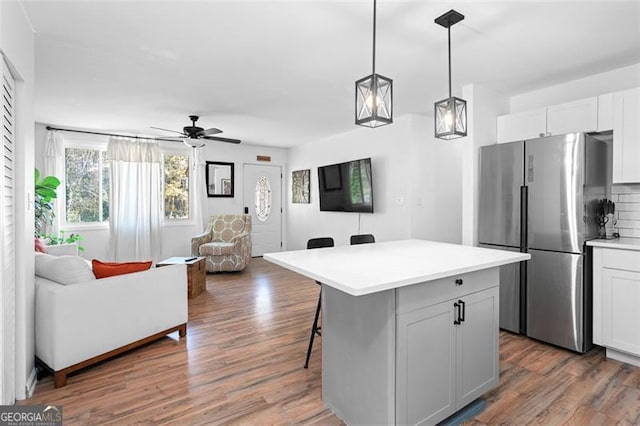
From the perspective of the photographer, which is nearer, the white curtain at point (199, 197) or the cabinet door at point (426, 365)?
the cabinet door at point (426, 365)

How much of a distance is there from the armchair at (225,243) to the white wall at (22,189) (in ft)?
11.1

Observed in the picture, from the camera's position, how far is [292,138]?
6387 mm

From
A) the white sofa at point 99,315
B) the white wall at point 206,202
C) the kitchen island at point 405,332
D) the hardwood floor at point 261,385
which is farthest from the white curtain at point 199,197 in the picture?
the kitchen island at point 405,332

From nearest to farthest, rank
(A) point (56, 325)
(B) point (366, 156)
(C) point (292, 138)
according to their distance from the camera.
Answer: (A) point (56, 325) < (B) point (366, 156) < (C) point (292, 138)

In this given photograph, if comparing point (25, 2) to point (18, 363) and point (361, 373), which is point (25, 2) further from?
point (361, 373)

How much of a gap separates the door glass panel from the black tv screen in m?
1.59

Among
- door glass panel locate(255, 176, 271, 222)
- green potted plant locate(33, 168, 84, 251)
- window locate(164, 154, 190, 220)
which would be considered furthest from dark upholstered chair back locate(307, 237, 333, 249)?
door glass panel locate(255, 176, 271, 222)

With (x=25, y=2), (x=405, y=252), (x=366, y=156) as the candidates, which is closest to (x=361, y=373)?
(x=405, y=252)

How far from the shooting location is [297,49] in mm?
2654

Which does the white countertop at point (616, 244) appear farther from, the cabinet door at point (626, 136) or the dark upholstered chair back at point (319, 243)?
the dark upholstered chair back at point (319, 243)

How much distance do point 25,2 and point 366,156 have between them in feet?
14.0

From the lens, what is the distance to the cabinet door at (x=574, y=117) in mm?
2861

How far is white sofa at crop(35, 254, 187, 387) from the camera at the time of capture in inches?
86.7

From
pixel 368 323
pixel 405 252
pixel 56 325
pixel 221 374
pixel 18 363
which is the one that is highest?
pixel 405 252
